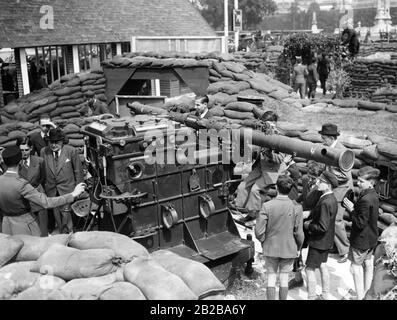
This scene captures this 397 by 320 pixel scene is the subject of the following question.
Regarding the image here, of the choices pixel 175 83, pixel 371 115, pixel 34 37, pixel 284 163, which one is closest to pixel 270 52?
pixel 175 83

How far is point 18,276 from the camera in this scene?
3992mm

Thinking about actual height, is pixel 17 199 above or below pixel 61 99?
below

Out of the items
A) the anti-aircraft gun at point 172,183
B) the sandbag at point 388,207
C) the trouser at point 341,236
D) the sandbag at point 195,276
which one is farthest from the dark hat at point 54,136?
the sandbag at point 388,207

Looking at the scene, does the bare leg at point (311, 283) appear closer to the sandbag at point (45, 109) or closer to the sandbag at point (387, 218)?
the sandbag at point (387, 218)

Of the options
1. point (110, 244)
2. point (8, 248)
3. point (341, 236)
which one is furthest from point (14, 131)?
point (341, 236)

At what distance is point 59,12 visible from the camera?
16688mm

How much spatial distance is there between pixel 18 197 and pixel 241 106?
5.10 m

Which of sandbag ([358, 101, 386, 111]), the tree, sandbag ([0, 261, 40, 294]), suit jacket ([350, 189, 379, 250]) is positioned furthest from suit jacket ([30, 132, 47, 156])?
the tree

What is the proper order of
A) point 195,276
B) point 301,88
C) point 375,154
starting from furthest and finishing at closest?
point 301,88, point 375,154, point 195,276

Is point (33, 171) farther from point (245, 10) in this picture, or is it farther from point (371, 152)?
point (245, 10)

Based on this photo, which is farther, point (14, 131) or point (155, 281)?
point (14, 131)

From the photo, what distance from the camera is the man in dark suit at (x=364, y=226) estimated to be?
16.0 ft

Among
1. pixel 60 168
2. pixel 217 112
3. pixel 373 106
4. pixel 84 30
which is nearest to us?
pixel 60 168

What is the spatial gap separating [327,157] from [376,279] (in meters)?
1.53
